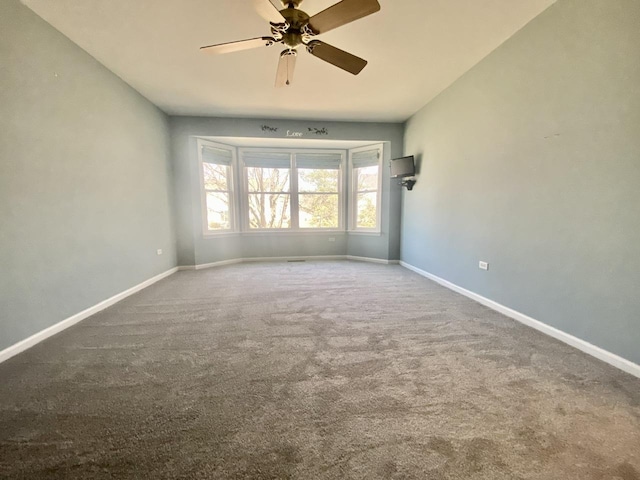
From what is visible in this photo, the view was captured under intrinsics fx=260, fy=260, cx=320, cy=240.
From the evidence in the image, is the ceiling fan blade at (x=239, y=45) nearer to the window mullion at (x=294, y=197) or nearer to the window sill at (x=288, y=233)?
the window mullion at (x=294, y=197)

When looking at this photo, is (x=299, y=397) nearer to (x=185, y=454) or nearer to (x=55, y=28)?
(x=185, y=454)

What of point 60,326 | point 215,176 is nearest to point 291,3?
point 60,326

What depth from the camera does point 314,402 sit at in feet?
5.01

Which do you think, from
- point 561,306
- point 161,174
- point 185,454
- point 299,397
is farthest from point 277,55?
point 561,306

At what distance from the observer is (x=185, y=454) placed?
47.1 inches

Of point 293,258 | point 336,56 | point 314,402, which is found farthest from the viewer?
point 293,258

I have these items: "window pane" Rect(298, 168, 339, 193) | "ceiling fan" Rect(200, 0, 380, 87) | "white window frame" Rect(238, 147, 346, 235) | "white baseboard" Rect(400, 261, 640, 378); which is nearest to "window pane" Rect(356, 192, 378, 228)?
"white window frame" Rect(238, 147, 346, 235)

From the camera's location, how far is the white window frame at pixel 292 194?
5652 millimetres

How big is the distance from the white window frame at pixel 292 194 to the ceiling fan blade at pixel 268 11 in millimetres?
3719

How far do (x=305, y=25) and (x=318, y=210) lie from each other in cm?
405

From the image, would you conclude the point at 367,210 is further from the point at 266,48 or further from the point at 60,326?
the point at 60,326

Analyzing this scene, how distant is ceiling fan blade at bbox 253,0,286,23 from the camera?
5.92 ft

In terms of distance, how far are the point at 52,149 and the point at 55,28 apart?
1.12m

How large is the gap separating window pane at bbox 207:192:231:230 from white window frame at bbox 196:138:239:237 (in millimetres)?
64
